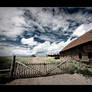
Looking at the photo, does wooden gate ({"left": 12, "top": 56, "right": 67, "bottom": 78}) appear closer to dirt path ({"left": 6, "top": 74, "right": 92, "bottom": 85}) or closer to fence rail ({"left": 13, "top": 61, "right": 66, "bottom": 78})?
fence rail ({"left": 13, "top": 61, "right": 66, "bottom": 78})

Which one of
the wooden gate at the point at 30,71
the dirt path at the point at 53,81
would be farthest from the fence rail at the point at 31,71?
the dirt path at the point at 53,81

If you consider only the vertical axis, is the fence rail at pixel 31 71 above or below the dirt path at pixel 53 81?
above

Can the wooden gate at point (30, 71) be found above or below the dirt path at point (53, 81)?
above

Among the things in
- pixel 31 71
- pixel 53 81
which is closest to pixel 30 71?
pixel 31 71

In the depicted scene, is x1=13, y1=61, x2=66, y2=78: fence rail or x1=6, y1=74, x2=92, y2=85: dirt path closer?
x1=6, y1=74, x2=92, y2=85: dirt path

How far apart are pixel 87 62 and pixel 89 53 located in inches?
46.7

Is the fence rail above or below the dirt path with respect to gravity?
above

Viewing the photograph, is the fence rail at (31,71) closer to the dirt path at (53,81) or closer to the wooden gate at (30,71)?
the wooden gate at (30,71)

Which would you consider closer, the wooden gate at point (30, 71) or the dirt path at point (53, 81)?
the dirt path at point (53, 81)

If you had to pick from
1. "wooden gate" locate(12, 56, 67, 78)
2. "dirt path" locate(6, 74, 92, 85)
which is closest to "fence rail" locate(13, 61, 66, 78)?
"wooden gate" locate(12, 56, 67, 78)

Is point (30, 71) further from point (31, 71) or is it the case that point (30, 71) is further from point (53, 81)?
point (53, 81)
